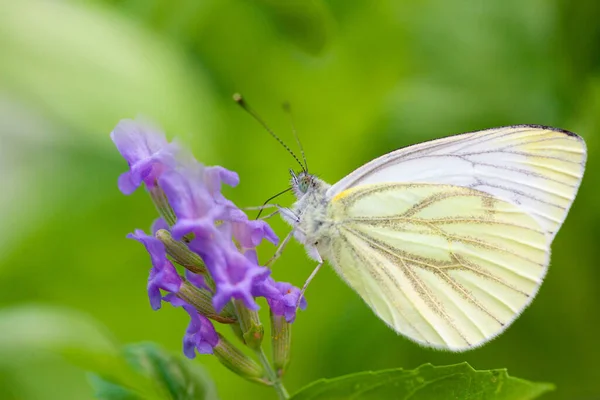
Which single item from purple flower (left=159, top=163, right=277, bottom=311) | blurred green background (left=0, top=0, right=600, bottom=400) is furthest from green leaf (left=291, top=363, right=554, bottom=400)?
blurred green background (left=0, top=0, right=600, bottom=400)

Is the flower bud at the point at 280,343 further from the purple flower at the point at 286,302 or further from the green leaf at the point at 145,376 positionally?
the green leaf at the point at 145,376

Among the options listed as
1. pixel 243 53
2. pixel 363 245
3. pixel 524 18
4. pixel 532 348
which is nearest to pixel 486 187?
pixel 363 245

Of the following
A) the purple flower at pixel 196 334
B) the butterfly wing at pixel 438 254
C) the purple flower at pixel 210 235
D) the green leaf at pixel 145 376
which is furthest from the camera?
the butterfly wing at pixel 438 254

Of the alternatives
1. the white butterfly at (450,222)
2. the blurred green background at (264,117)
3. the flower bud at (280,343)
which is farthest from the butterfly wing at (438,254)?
the flower bud at (280,343)

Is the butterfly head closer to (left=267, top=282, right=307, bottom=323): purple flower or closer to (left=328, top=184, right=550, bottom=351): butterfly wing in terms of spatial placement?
(left=328, top=184, right=550, bottom=351): butterfly wing

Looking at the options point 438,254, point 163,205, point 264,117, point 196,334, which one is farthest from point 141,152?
point 264,117

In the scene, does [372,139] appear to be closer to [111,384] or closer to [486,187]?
[486,187]

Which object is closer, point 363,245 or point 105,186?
point 363,245
